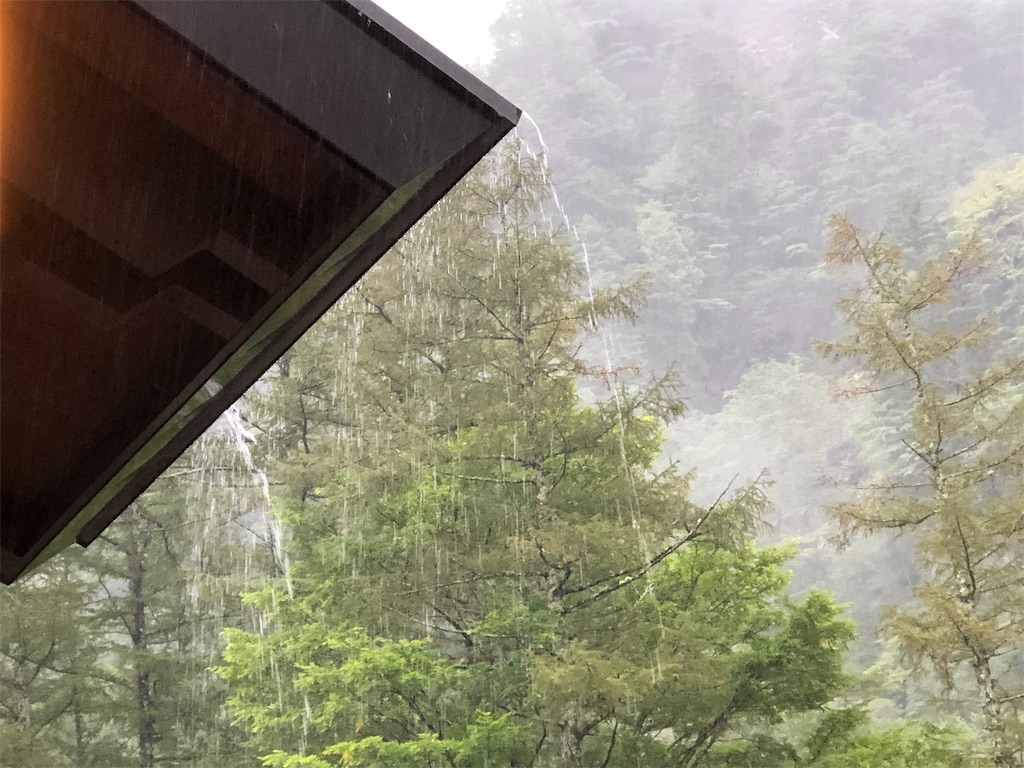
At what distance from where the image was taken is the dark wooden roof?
2.72 ft

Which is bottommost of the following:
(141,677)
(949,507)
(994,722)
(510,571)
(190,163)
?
(190,163)

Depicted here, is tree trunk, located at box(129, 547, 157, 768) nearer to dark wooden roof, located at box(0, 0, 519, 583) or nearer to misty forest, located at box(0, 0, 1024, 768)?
misty forest, located at box(0, 0, 1024, 768)

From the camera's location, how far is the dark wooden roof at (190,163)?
829mm

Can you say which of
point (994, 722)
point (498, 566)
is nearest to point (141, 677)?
point (498, 566)

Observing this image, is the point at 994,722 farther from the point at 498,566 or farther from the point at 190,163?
the point at 190,163

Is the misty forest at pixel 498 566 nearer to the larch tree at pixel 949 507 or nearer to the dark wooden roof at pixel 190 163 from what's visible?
the larch tree at pixel 949 507

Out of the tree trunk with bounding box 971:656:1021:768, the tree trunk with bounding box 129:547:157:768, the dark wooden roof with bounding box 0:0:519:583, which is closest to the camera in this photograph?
the dark wooden roof with bounding box 0:0:519:583

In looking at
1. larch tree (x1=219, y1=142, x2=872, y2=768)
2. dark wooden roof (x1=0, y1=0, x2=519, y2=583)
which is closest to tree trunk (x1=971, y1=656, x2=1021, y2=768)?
larch tree (x1=219, y1=142, x2=872, y2=768)

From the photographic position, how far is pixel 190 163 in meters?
0.86

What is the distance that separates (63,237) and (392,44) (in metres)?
0.39

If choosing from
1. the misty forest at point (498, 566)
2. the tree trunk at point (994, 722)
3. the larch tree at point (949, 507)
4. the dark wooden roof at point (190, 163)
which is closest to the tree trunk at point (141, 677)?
the misty forest at point (498, 566)

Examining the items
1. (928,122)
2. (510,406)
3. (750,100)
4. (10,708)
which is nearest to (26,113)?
(510,406)

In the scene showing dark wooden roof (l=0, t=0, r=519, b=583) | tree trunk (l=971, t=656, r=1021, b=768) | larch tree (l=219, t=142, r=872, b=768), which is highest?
larch tree (l=219, t=142, r=872, b=768)

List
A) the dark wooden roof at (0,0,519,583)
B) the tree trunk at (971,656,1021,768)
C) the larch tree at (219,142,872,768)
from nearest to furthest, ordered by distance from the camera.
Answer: the dark wooden roof at (0,0,519,583)
the tree trunk at (971,656,1021,768)
the larch tree at (219,142,872,768)
